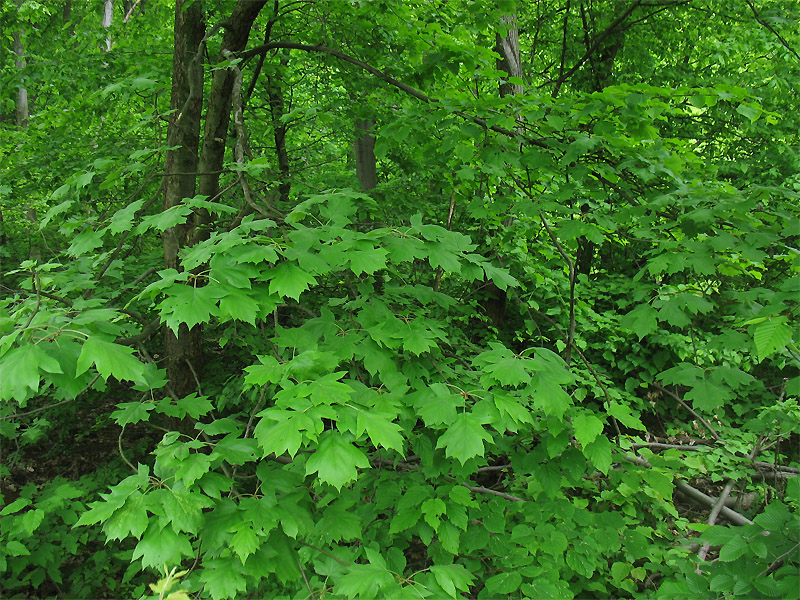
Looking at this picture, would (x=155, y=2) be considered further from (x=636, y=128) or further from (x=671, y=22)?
(x=671, y=22)

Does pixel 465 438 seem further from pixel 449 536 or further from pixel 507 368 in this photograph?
pixel 449 536

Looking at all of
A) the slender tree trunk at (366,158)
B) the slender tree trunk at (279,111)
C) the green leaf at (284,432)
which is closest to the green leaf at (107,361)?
the green leaf at (284,432)

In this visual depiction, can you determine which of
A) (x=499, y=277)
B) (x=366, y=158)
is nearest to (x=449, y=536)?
(x=499, y=277)

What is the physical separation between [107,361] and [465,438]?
1176 millimetres

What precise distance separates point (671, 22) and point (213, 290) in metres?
7.62

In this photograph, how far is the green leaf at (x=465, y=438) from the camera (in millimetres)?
1578

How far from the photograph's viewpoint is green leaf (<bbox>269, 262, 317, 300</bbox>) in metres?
→ 1.62

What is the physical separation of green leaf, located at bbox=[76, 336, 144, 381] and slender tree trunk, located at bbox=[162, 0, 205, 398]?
1850mm

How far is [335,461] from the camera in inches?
55.2

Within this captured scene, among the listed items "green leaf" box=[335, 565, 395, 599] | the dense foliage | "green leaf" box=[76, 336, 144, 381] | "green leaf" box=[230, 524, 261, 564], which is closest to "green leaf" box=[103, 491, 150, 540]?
the dense foliage

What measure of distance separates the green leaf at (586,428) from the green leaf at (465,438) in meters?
0.52

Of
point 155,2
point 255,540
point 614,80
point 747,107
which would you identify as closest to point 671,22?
point 614,80

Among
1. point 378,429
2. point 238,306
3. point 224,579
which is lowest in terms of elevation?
point 224,579

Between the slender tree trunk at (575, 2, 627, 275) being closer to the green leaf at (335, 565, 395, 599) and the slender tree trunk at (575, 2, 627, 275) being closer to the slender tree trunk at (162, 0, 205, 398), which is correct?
the slender tree trunk at (162, 0, 205, 398)
